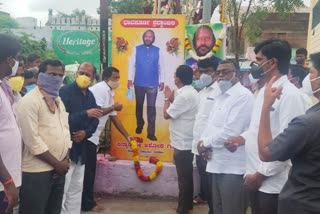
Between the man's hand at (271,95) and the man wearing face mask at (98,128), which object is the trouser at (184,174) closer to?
the man wearing face mask at (98,128)

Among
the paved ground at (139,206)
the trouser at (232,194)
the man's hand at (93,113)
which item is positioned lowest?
the paved ground at (139,206)

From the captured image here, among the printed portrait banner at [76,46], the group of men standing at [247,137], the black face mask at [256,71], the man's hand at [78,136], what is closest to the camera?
the group of men standing at [247,137]

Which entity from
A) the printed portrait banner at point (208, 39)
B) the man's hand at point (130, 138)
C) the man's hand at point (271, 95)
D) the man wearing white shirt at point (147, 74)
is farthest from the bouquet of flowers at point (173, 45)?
the man's hand at point (271, 95)

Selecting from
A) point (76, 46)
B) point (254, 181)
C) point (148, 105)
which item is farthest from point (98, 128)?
point (76, 46)

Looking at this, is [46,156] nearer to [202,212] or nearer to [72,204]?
[72,204]

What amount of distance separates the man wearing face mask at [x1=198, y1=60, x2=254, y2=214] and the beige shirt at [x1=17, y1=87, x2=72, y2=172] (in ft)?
4.58

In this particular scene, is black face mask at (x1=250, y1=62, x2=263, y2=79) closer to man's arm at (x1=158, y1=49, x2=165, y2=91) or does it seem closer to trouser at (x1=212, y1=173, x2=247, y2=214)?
Answer: trouser at (x1=212, y1=173, x2=247, y2=214)

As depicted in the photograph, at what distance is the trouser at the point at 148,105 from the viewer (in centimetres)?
570

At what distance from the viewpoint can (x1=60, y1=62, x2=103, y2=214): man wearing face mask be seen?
3990mm

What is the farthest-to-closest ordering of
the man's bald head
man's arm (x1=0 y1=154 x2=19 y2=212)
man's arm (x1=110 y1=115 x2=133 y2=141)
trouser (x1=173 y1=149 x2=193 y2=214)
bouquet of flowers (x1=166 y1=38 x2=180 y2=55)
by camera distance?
bouquet of flowers (x1=166 y1=38 x2=180 y2=55)
man's arm (x1=110 y1=115 x2=133 y2=141)
trouser (x1=173 y1=149 x2=193 y2=214)
the man's bald head
man's arm (x1=0 y1=154 x2=19 y2=212)

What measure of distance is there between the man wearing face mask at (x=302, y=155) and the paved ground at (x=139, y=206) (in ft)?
9.95

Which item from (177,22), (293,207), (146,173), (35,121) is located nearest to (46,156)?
(35,121)

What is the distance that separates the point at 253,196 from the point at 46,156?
1723mm

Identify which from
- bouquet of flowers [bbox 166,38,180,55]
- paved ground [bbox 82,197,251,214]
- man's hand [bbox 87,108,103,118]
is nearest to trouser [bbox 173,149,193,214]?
paved ground [bbox 82,197,251,214]
